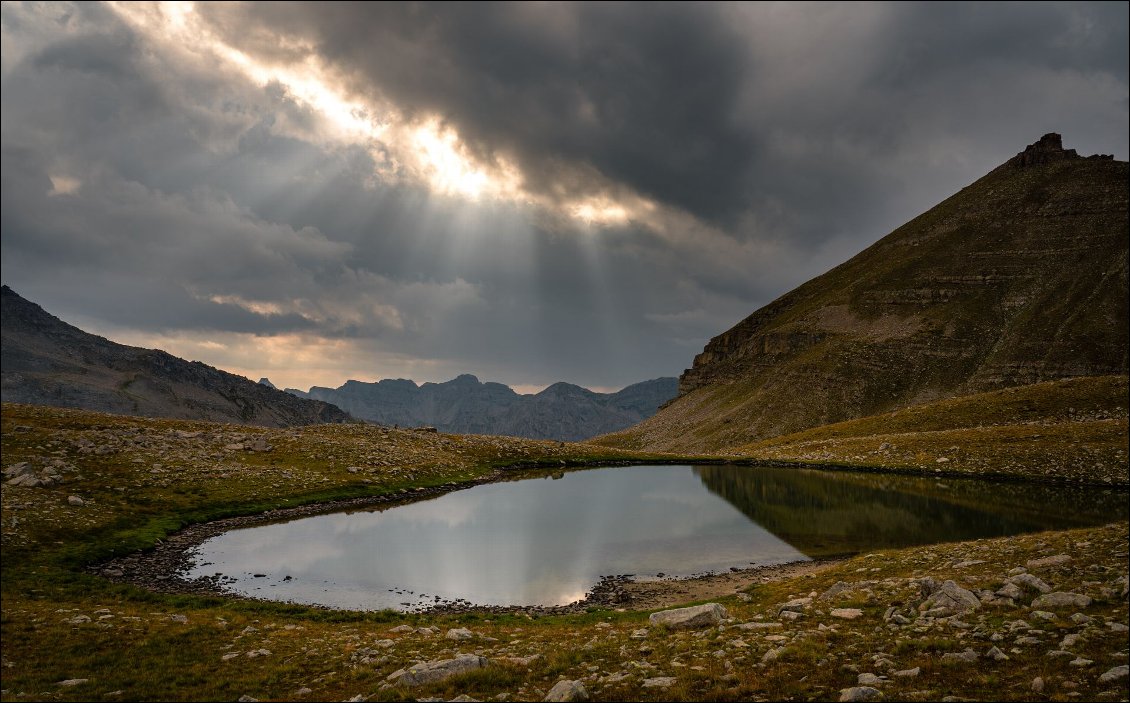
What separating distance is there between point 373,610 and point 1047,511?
52524 mm

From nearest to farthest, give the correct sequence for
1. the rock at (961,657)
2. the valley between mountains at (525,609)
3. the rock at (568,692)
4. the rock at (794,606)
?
the rock at (568,692) < the rock at (961,657) < the valley between mountains at (525,609) < the rock at (794,606)

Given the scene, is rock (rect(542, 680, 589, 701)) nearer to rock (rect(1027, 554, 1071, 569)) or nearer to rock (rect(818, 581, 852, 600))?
rock (rect(818, 581, 852, 600))

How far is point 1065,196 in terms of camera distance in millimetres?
181625

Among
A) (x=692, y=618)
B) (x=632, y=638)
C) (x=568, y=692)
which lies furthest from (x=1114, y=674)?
(x=632, y=638)

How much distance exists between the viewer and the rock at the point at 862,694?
29.8ft

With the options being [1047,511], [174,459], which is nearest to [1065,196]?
[1047,511]

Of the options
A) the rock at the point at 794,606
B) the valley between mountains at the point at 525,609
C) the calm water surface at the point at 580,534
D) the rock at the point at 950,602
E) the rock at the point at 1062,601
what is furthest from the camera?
the calm water surface at the point at 580,534

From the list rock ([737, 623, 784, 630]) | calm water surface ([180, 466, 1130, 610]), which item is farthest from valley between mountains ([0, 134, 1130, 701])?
calm water surface ([180, 466, 1130, 610])

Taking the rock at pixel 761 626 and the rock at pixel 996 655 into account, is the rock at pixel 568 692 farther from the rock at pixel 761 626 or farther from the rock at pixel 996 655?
the rock at pixel 996 655

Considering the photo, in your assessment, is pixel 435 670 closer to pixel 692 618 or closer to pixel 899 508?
pixel 692 618

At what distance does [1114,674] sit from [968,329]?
187189mm

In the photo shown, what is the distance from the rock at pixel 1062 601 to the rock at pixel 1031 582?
2.86ft

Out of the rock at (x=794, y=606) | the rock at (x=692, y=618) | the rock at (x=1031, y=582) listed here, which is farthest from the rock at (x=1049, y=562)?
the rock at (x=692, y=618)

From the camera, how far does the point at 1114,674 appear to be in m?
9.10
